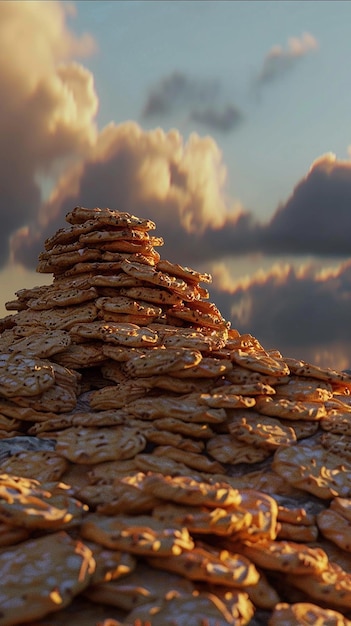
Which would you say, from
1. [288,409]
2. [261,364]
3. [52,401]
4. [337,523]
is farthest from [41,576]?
[261,364]

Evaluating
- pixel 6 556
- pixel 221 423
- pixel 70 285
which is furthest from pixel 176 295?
pixel 6 556

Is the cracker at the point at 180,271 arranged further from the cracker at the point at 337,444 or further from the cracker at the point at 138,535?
the cracker at the point at 138,535

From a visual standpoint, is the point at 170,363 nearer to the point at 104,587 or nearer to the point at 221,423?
the point at 221,423

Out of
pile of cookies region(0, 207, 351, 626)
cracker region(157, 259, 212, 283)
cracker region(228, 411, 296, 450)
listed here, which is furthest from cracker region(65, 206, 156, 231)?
cracker region(228, 411, 296, 450)

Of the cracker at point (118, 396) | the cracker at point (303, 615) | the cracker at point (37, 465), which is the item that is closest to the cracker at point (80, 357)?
the cracker at point (118, 396)

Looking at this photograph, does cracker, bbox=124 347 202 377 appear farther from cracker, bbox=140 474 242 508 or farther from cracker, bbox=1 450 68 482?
cracker, bbox=140 474 242 508

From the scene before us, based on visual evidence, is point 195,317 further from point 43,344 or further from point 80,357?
point 43,344
